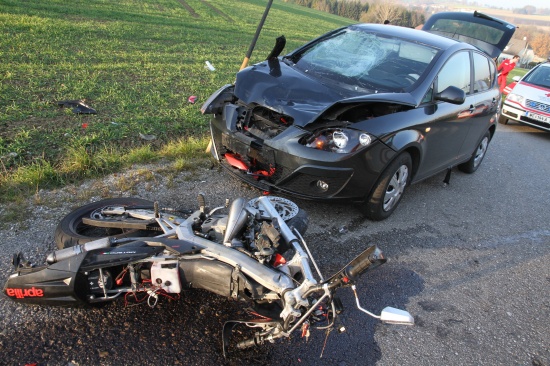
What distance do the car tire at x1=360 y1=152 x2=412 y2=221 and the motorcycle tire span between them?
2.20 metres

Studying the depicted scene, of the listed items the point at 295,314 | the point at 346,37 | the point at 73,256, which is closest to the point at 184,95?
the point at 346,37

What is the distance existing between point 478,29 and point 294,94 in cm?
772

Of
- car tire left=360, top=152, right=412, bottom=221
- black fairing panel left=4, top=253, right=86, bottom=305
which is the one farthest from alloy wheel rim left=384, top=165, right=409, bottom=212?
black fairing panel left=4, top=253, right=86, bottom=305

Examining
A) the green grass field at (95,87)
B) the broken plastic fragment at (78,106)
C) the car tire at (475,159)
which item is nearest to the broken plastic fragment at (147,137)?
the green grass field at (95,87)

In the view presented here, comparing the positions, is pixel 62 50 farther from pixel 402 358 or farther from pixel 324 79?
pixel 402 358

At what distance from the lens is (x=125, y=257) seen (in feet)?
8.87

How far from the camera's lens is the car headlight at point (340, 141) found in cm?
400

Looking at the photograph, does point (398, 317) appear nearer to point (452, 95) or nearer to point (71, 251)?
point (71, 251)

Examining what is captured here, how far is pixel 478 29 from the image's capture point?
10.0 meters

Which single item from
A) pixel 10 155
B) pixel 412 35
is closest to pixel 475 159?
pixel 412 35

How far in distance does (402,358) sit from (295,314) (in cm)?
103

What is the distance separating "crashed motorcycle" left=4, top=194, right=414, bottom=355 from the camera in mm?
2533

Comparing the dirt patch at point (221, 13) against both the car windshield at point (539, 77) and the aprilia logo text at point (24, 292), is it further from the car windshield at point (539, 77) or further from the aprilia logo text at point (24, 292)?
the aprilia logo text at point (24, 292)

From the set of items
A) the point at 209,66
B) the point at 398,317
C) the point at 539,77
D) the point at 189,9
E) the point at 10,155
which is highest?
the point at 398,317
